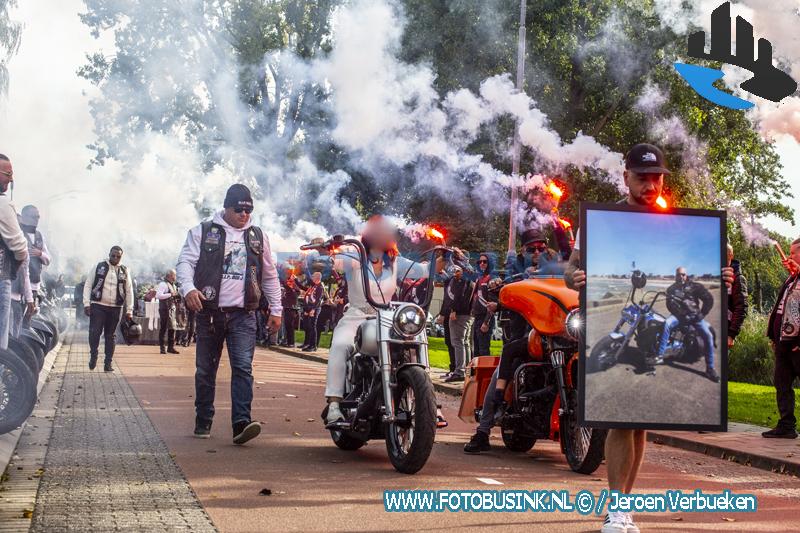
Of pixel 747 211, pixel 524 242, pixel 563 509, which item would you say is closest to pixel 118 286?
pixel 524 242

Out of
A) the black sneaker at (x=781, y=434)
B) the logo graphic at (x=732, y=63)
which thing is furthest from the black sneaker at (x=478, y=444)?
the logo graphic at (x=732, y=63)

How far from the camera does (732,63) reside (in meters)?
25.6

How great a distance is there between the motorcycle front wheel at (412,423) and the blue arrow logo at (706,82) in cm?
2243

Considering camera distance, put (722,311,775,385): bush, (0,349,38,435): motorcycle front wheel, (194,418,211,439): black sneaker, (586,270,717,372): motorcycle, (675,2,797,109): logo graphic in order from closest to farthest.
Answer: (586,270,717,372): motorcycle < (0,349,38,435): motorcycle front wheel < (194,418,211,439): black sneaker < (675,2,797,109): logo graphic < (722,311,775,385): bush

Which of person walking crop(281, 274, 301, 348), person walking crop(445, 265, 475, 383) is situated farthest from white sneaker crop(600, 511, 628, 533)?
person walking crop(281, 274, 301, 348)

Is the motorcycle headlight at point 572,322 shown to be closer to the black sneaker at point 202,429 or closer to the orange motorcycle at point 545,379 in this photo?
the orange motorcycle at point 545,379

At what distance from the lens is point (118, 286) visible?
1802cm

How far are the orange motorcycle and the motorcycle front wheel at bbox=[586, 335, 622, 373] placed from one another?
2.67 metres

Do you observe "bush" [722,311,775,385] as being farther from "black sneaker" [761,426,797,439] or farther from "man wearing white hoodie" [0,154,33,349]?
"man wearing white hoodie" [0,154,33,349]

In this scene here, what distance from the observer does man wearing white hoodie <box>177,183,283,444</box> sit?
962cm

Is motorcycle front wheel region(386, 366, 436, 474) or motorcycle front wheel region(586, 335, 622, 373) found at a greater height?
motorcycle front wheel region(586, 335, 622, 373)

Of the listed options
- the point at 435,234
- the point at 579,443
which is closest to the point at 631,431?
the point at 579,443

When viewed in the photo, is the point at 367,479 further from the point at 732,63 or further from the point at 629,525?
the point at 732,63

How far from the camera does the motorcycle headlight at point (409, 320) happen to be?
330 inches
